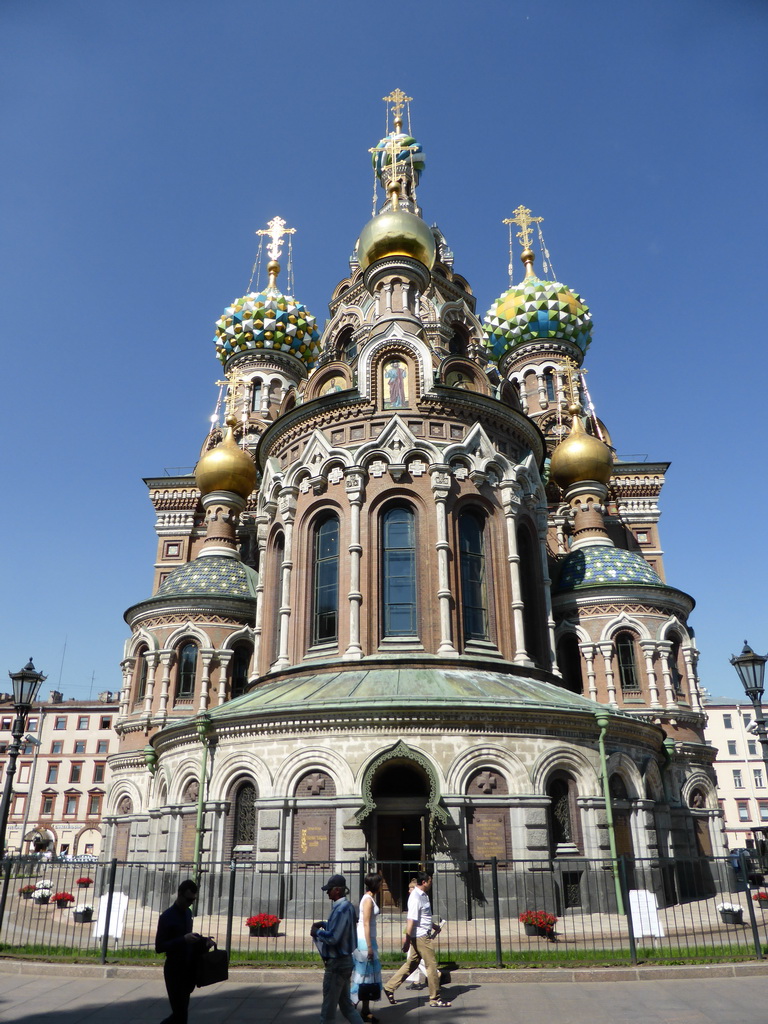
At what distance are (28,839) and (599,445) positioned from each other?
4660 centimetres

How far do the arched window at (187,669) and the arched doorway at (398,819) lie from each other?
10798 mm

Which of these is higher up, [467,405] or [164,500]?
[164,500]

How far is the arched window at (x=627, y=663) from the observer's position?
2492cm

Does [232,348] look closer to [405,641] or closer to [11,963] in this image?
[405,641]

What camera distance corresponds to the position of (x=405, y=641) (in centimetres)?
1961

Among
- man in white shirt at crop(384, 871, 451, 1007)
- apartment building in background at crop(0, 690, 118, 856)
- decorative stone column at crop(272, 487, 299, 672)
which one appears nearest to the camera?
man in white shirt at crop(384, 871, 451, 1007)

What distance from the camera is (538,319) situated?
40906 mm

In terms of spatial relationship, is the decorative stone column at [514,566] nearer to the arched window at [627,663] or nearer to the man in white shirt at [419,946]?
the arched window at [627,663]

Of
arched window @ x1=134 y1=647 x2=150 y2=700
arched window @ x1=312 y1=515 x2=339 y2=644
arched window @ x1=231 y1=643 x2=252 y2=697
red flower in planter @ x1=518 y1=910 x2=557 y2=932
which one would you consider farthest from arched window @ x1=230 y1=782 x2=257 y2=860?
arched window @ x1=134 y1=647 x2=150 y2=700

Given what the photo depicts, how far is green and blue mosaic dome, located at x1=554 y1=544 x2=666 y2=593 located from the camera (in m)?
25.7

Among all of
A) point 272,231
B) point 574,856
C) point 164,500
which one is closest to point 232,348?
point 272,231

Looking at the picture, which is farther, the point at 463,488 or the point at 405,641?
the point at 463,488

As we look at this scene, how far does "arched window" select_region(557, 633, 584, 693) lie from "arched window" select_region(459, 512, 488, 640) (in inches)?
240

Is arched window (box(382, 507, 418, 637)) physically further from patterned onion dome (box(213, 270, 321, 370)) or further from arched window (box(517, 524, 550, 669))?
patterned onion dome (box(213, 270, 321, 370))
